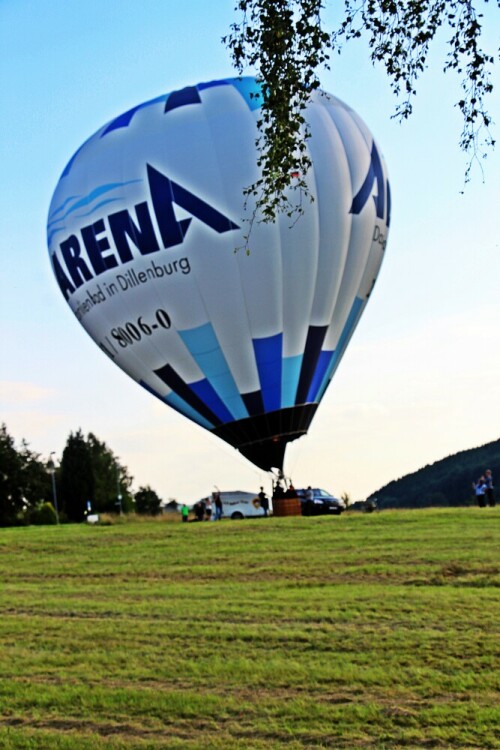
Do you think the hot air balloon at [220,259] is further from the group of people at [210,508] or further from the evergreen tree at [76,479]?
the evergreen tree at [76,479]

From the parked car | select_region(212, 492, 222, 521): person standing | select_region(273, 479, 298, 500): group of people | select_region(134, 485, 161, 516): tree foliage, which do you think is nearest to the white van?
the parked car

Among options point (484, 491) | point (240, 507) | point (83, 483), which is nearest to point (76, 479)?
point (83, 483)

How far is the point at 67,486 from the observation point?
100 m

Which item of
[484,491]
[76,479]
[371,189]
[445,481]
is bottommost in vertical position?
[484,491]

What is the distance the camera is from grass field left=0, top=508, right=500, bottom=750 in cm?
1112

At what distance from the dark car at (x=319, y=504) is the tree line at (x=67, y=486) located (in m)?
25.5

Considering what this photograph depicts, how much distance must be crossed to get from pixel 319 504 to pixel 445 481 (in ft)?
248

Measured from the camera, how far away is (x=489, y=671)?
1281 centimetres

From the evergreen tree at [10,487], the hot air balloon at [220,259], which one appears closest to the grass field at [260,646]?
the hot air balloon at [220,259]

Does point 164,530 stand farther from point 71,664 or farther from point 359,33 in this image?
point 359,33

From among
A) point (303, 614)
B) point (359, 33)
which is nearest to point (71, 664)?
point (303, 614)

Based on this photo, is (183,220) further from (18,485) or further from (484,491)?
(18,485)

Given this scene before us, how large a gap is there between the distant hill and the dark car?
66.1m

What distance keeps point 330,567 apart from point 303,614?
205 inches
